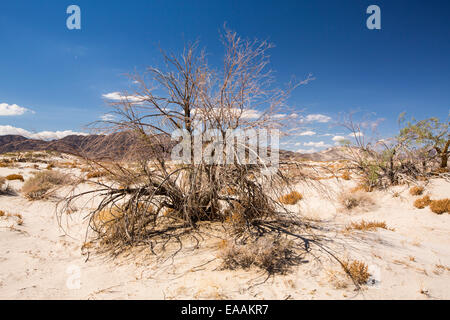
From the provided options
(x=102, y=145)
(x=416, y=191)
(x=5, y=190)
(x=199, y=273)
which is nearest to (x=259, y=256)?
(x=199, y=273)

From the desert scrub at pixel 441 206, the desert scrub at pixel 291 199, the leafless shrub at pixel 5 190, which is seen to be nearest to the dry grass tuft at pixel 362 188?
the desert scrub at pixel 441 206

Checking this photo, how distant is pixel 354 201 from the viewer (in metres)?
9.75

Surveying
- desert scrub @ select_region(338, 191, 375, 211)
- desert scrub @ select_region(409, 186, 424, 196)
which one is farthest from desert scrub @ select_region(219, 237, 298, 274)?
desert scrub @ select_region(409, 186, 424, 196)

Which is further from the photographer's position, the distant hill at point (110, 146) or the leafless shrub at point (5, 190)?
the leafless shrub at point (5, 190)

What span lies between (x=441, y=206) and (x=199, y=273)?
897 centimetres

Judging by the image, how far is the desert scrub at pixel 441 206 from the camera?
8100 millimetres

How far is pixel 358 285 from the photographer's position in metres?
3.51

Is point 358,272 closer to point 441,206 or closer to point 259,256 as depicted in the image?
point 259,256

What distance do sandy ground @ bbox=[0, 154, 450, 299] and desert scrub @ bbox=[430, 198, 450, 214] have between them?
2496 mm

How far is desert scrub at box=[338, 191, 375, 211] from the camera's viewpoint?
964 cm

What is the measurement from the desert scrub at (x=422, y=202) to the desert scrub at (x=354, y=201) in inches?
55.9

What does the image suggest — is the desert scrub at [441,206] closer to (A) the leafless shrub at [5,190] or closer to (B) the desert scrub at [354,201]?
(B) the desert scrub at [354,201]

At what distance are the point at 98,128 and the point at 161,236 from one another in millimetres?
2789
